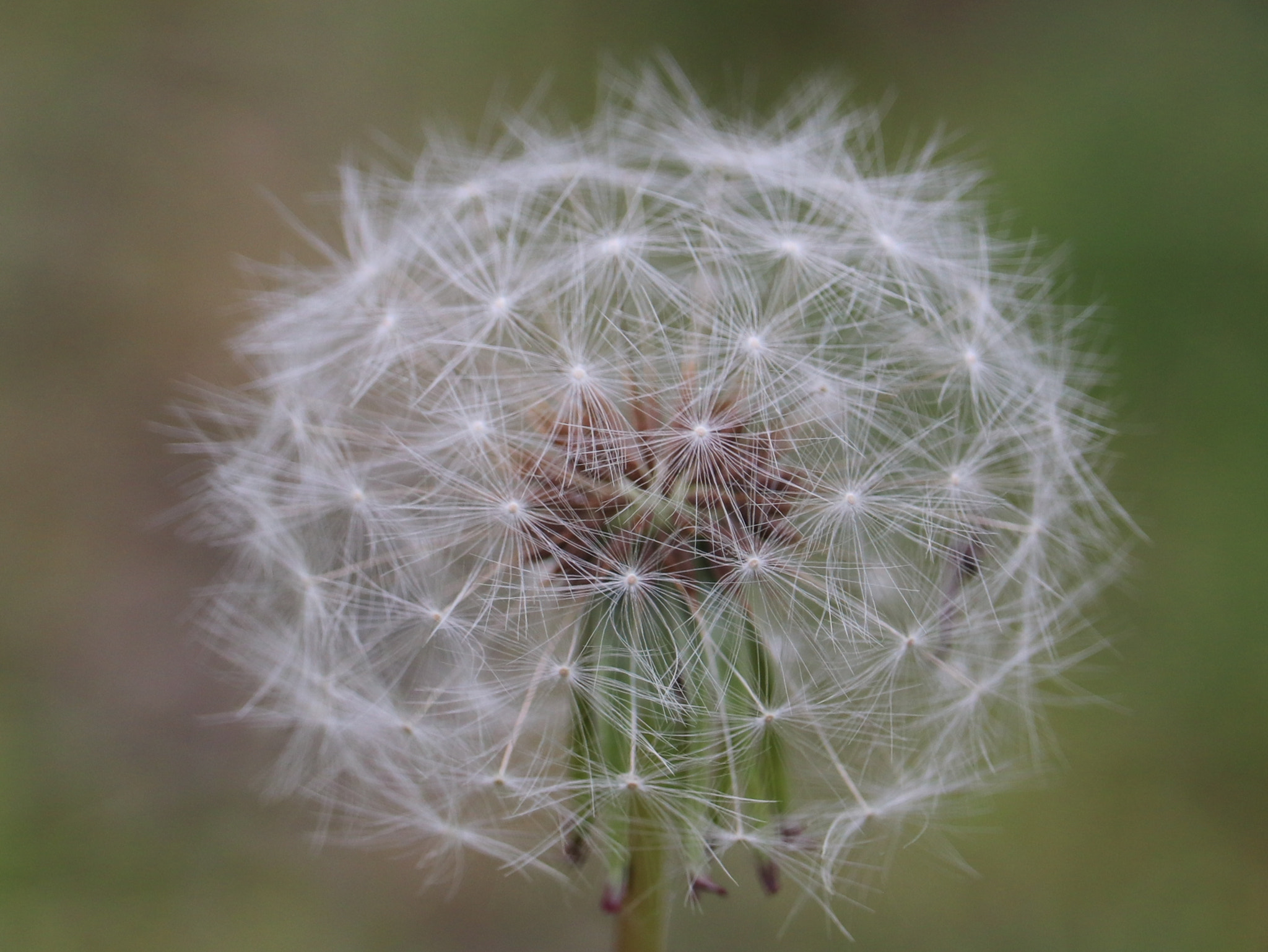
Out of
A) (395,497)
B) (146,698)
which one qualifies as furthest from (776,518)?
(146,698)

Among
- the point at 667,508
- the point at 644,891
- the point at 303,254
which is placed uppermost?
the point at 303,254

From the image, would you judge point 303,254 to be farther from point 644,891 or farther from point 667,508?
point 644,891

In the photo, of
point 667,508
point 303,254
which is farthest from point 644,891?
point 303,254

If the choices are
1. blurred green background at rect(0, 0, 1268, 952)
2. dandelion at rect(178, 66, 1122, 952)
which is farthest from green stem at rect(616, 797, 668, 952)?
blurred green background at rect(0, 0, 1268, 952)

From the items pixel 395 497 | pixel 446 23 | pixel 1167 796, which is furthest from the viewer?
pixel 446 23

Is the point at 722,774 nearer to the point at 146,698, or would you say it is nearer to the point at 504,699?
the point at 504,699

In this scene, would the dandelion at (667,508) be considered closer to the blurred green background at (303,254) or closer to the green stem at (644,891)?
the green stem at (644,891)

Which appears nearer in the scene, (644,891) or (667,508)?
(667,508)
